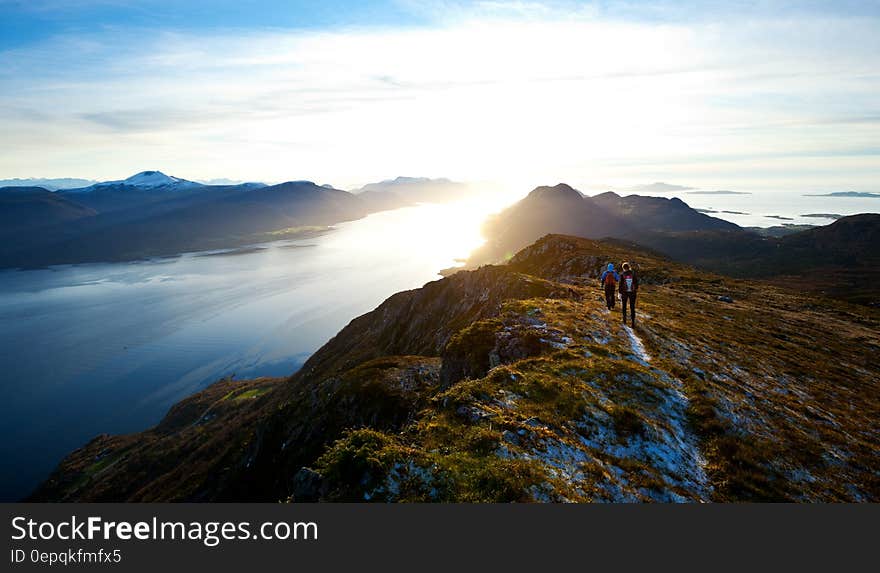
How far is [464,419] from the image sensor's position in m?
14.1

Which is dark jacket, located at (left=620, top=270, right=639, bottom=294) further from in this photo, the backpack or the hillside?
the hillside

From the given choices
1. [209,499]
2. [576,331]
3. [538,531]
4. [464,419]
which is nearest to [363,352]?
[209,499]

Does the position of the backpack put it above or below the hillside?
above

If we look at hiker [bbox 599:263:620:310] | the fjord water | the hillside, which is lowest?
the fjord water

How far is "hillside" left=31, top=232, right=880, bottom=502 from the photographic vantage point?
11195mm

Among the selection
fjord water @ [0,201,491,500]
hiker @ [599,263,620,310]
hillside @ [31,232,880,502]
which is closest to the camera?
hillside @ [31,232,880,502]

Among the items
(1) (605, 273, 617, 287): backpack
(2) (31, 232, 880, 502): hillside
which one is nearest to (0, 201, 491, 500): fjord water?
(2) (31, 232, 880, 502): hillside

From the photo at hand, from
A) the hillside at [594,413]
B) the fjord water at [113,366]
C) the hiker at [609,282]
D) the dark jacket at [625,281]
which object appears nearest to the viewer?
the hillside at [594,413]

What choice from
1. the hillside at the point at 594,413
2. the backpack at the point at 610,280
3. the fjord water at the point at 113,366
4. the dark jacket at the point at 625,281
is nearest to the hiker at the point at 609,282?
the backpack at the point at 610,280

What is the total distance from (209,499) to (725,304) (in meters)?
65.7

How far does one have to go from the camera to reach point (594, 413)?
15.2 meters

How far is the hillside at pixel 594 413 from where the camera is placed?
11195mm

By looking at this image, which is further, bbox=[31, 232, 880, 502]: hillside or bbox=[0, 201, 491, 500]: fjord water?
bbox=[0, 201, 491, 500]: fjord water

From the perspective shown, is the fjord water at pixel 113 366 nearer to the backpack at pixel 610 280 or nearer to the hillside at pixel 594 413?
the hillside at pixel 594 413
